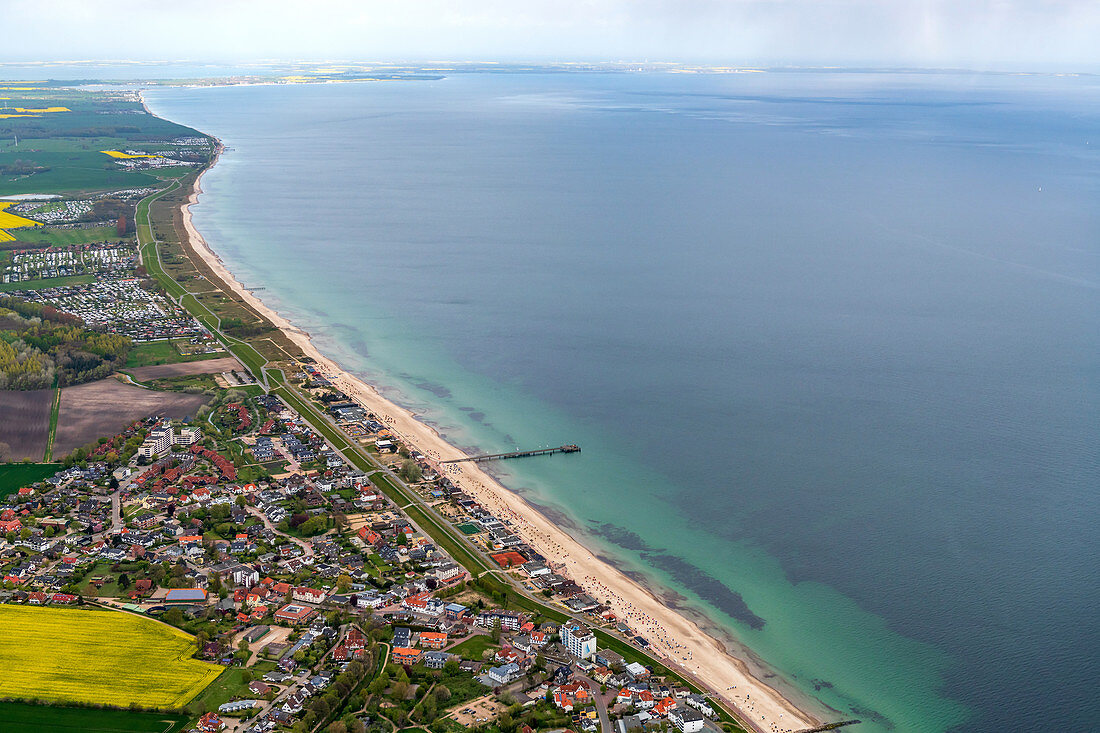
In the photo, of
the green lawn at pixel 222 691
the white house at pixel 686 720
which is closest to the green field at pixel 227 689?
the green lawn at pixel 222 691

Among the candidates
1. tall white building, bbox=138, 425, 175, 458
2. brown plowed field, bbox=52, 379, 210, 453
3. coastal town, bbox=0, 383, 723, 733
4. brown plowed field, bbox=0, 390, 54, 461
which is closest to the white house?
coastal town, bbox=0, 383, 723, 733

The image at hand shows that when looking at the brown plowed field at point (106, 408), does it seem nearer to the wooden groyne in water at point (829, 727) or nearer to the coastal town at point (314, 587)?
the coastal town at point (314, 587)

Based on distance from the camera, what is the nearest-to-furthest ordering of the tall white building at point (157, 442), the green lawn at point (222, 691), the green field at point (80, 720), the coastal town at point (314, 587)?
the green field at point (80, 720) < the green lawn at point (222, 691) < the coastal town at point (314, 587) < the tall white building at point (157, 442)

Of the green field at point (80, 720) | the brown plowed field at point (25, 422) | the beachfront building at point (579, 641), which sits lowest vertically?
the green field at point (80, 720)

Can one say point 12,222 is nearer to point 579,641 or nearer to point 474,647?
point 474,647

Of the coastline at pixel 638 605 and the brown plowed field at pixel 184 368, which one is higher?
the brown plowed field at pixel 184 368

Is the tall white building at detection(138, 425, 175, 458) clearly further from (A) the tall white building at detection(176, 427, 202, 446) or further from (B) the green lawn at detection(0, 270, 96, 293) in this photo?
(B) the green lawn at detection(0, 270, 96, 293)

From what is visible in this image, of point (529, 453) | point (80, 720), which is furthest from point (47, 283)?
point (80, 720)
